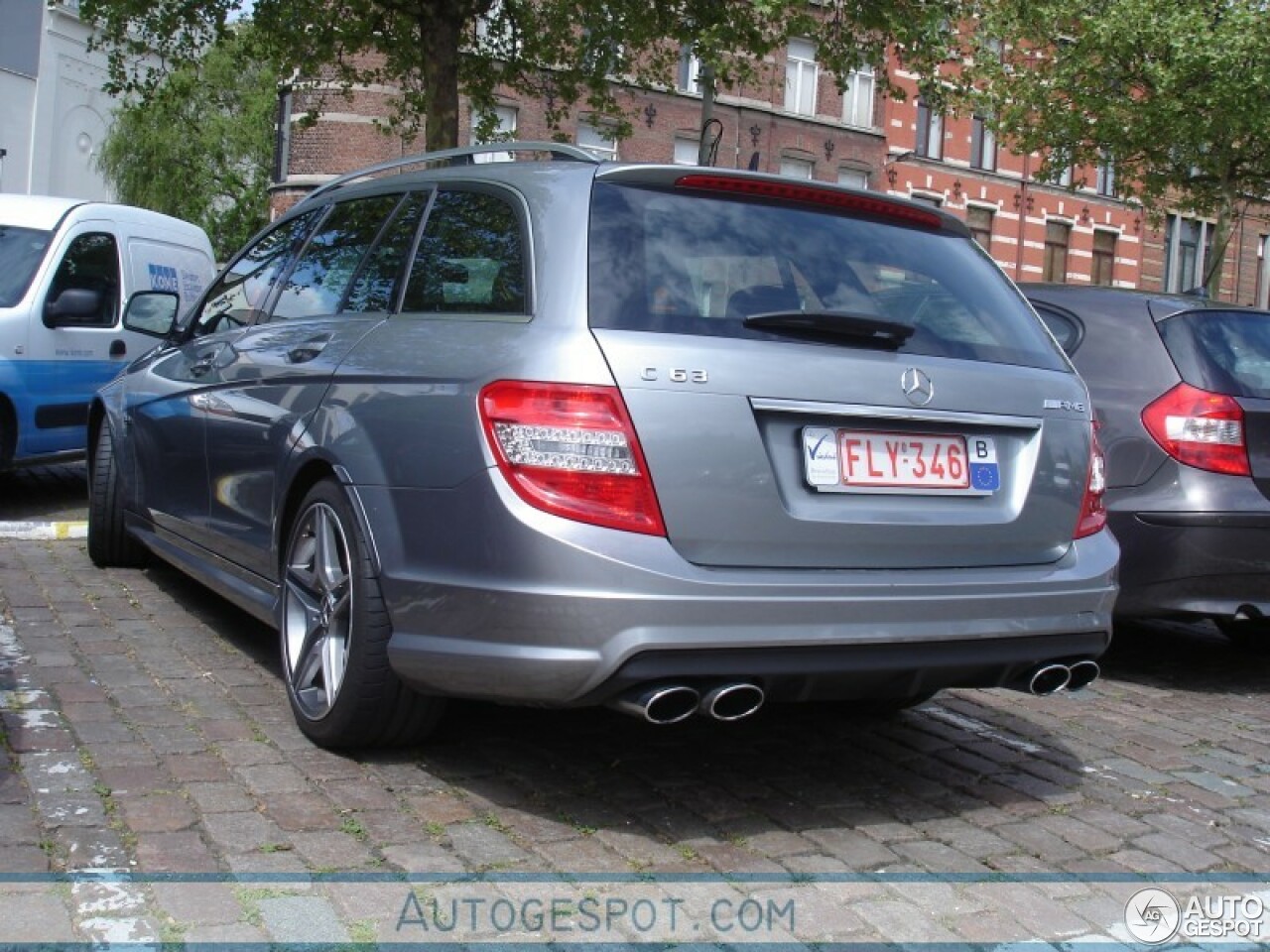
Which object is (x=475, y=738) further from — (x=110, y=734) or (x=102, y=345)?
(x=102, y=345)

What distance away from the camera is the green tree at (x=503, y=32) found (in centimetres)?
1356

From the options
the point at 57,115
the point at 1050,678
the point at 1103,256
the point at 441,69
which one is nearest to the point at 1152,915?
the point at 1050,678

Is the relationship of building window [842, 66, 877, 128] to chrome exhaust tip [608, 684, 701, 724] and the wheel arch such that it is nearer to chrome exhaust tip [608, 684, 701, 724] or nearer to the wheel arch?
the wheel arch

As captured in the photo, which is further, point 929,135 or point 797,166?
point 929,135

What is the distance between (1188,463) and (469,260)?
3041 mm

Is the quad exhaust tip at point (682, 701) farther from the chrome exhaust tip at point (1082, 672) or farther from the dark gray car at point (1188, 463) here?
the dark gray car at point (1188, 463)

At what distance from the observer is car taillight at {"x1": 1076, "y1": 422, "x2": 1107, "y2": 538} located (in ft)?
13.0

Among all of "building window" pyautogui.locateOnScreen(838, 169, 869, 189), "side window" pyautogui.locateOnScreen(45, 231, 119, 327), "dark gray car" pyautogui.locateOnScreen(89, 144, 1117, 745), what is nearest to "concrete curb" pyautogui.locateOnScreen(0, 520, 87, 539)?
"side window" pyautogui.locateOnScreen(45, 231, 119, 327)

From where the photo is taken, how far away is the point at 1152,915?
3283 mm

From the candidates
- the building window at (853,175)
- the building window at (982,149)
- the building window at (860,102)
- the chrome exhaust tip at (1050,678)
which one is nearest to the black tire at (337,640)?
the chrome exhaust tip at (1050,678)

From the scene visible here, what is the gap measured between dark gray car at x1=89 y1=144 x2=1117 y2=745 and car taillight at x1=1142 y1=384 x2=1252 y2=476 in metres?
1.64

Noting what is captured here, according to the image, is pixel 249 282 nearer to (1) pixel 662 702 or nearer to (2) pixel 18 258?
(1) pixel 662 702

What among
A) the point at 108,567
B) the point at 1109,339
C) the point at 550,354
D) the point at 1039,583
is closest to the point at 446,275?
the point at 550,354

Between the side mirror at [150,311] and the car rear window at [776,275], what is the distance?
11.8 ft
